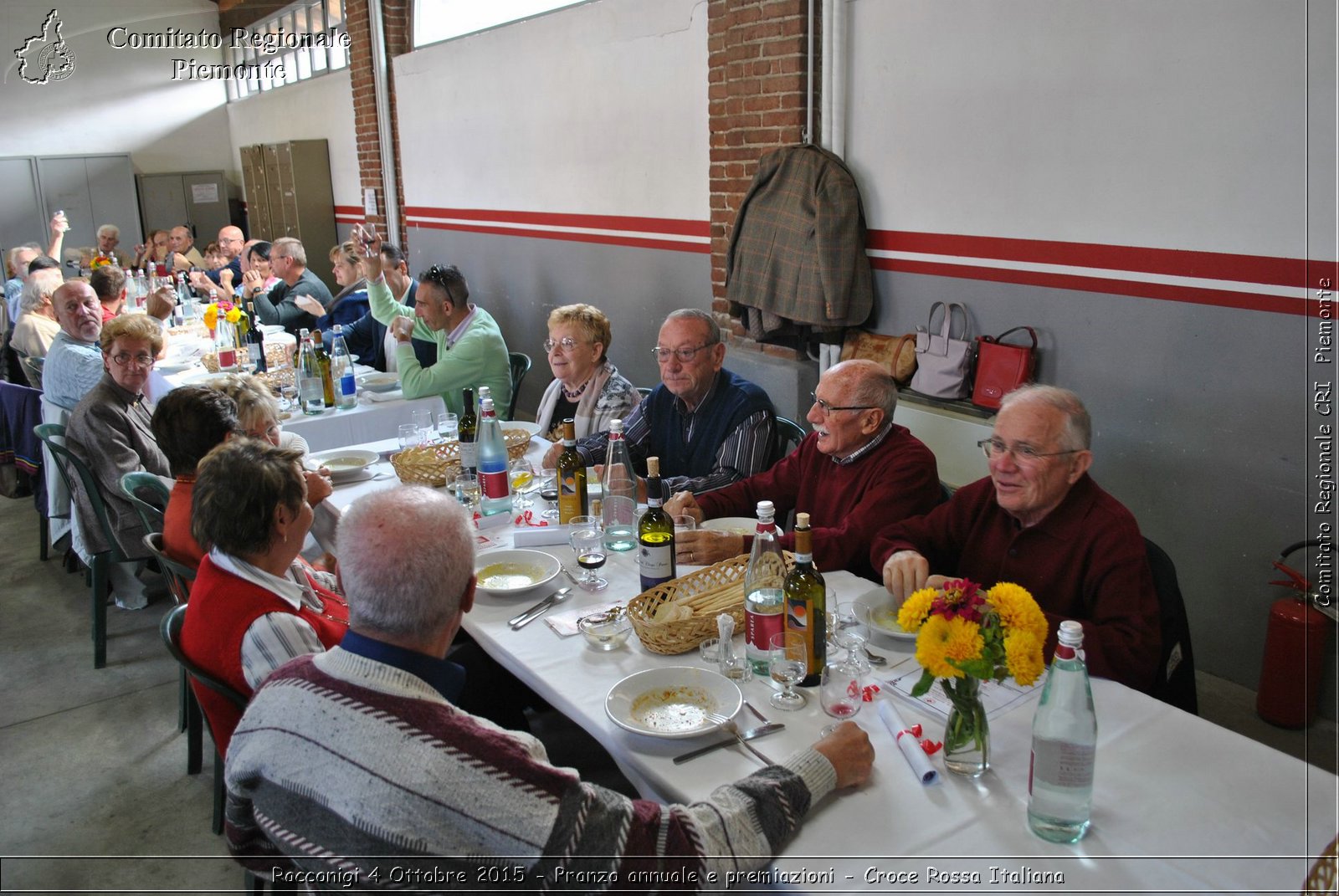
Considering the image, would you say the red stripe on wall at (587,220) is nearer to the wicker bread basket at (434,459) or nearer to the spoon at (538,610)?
the wicker bread basket at (434,459)

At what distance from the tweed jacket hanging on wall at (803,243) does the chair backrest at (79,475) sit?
3049 millimetres

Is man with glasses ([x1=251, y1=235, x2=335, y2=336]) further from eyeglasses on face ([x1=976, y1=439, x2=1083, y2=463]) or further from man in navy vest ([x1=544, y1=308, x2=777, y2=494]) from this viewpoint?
eyeglasses on face ([x1=976, y1=439, x2=1083, y2=463])

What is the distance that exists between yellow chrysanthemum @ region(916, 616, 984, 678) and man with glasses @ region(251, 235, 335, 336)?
6044 millimetres

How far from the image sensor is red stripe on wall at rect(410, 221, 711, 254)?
564 centimetres

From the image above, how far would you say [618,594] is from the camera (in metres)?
2.48

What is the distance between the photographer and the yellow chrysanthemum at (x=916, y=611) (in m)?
1.61

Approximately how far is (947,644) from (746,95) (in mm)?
3901

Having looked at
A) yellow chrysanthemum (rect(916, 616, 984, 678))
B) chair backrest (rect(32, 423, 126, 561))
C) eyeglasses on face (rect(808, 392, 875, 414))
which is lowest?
chair backrest (rect(32, 423, 126, 561))

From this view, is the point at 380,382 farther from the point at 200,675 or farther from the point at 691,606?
the point at 691,606

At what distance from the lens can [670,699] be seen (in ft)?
6.42

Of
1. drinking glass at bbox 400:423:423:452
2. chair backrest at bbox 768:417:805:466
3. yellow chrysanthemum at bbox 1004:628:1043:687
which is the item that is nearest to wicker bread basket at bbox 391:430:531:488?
drinking glass at bbox 400:423:423:452

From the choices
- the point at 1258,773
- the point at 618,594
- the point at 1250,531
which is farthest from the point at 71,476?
the point at 1250,531

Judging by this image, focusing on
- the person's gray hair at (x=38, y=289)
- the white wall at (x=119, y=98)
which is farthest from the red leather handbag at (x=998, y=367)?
the white wall at (x=119, y=98)

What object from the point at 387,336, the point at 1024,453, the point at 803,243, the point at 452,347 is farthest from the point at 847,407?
the point at 387,336
